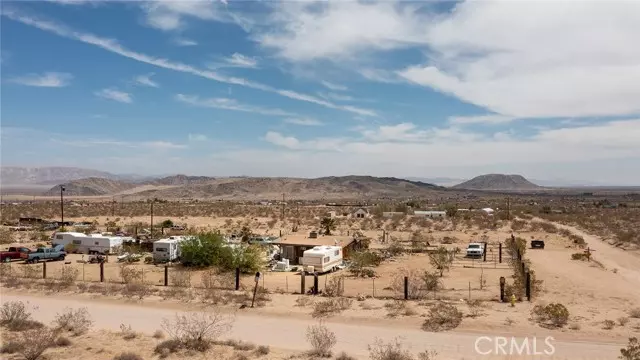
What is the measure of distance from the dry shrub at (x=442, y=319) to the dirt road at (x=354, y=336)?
2.06 ft

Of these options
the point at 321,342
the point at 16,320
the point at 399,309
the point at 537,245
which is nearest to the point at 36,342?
the point at 16,320

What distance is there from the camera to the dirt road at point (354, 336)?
609 inches

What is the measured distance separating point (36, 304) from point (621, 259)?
3999cm

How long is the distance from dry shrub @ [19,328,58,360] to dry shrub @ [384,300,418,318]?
12.0 meters

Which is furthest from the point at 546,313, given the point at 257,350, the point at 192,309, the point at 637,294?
the point at 192,309

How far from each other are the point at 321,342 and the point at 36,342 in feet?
28.3

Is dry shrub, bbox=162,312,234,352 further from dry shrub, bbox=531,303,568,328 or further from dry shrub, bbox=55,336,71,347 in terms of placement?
dry shrub, bbox=531,303,568,328

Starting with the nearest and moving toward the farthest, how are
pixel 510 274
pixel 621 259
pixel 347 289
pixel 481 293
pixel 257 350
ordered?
1. pixel 257 350
2. pixel 481 293
3. pixel 347 289
4. pixel 510 274
5. pixel 621 259

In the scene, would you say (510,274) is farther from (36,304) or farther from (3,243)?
(3,243)

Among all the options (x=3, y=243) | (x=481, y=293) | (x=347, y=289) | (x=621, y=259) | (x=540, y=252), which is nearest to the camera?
(x=481, y=293)

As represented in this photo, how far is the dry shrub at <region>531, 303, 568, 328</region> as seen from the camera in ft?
60.2

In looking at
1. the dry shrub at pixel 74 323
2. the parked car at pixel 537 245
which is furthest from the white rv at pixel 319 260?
the parked car at pixel 537 245

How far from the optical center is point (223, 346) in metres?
16.2

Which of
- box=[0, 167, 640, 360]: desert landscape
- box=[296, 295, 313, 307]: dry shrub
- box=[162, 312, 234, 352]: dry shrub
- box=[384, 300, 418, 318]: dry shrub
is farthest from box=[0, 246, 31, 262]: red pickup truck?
box=[384, 300, 418, 318]: dry shrub
